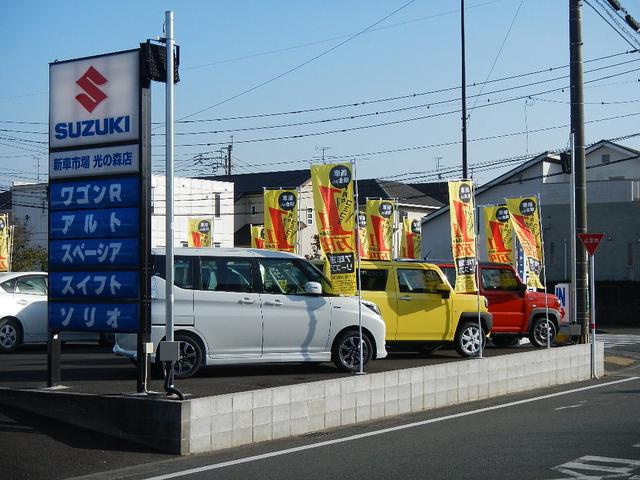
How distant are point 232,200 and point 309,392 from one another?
53771mm

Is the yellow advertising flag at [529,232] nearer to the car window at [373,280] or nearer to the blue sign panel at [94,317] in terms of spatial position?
the car window at [373,280]

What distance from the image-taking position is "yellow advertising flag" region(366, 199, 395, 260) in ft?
93.1

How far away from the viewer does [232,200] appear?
6444cm

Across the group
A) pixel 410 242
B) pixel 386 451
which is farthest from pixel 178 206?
pixel 386 451

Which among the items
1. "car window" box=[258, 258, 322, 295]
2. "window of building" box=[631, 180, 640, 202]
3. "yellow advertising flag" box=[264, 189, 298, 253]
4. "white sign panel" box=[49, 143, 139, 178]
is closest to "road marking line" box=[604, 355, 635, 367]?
"yellow advertising flag" box=[264, 189, 298, 253]

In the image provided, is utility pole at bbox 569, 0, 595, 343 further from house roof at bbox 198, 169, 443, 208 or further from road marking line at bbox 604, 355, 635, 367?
house roof at bbox 198, 169, 443, 208

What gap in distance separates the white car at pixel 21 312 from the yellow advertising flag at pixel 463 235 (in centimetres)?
788

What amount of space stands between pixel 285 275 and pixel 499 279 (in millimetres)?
8084

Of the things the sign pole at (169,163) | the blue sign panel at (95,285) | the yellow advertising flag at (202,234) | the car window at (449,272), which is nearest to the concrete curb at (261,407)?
the sign pole at (169,163)

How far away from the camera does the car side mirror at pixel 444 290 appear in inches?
669

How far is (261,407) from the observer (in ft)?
34.4

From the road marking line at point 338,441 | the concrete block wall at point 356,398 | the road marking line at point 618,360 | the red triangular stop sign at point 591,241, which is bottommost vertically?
the road marking line at point 618,360

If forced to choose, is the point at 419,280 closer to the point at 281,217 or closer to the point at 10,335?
the point at 10,335

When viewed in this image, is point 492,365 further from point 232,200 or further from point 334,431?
point 232,200
